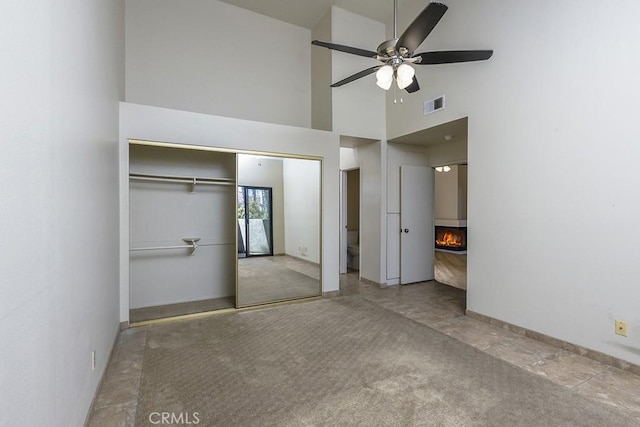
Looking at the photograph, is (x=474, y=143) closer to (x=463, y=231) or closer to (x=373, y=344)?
(x=373, y=344)

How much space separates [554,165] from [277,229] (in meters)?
3.45

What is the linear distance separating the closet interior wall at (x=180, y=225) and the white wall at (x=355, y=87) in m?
1.96

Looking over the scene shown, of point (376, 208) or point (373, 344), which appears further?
point (376, 208)

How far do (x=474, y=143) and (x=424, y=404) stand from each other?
2993 millimetres

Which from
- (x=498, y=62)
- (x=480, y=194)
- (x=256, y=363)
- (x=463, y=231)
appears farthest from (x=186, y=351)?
(x=463, y=231)

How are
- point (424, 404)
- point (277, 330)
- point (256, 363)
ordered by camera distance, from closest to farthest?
point (424, 404) → point (256, 363) → point (277, 330)

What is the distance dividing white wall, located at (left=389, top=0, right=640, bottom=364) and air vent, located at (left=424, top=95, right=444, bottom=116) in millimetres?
209

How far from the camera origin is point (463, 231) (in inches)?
347

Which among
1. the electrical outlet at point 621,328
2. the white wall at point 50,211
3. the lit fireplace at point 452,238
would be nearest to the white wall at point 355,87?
the white wall at point 50,211

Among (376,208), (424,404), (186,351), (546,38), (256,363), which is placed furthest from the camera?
(376,208)

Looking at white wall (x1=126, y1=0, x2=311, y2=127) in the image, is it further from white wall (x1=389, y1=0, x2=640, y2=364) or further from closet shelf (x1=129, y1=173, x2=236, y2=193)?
white wall (x1=389, y1=0, x2=640, y2=364)

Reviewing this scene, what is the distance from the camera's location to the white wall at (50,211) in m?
0.98

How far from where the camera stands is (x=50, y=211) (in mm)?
1316

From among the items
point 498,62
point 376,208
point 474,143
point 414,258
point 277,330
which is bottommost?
point 277,330
